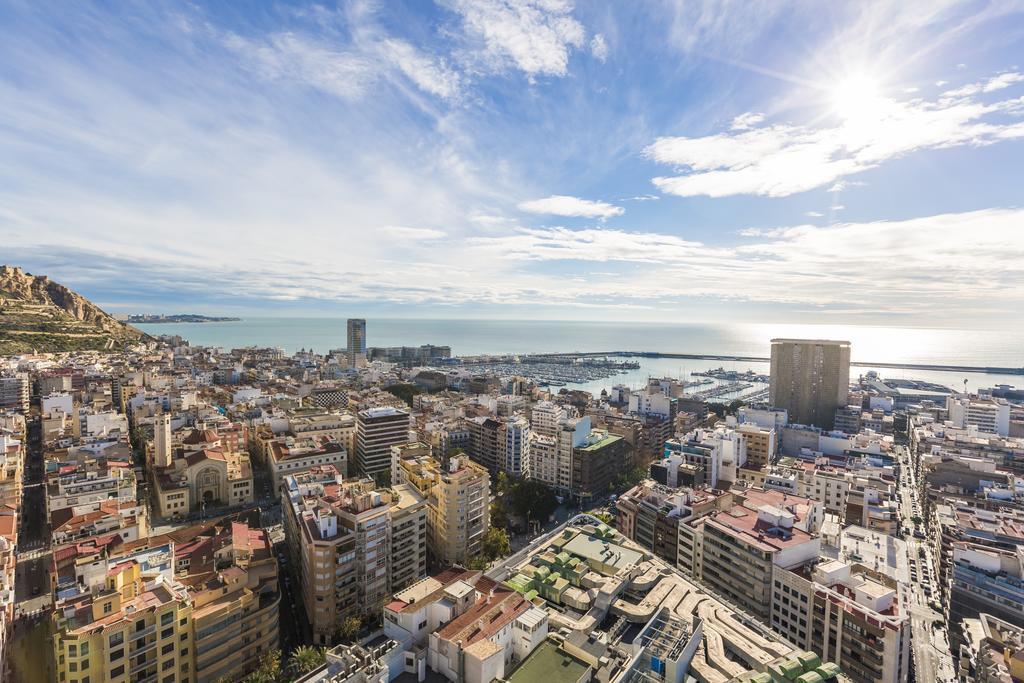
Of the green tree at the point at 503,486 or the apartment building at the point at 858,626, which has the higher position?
the apartment building at the point at 858,626

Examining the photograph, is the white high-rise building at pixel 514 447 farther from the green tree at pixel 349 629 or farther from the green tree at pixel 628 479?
the green tree at pixel 349 629

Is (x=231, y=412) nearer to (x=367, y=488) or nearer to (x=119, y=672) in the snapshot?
(x=367, y=488)

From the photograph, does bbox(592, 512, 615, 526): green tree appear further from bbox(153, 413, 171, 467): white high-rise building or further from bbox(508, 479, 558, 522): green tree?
bbox(153, 413, 171, 467): white high-rise building

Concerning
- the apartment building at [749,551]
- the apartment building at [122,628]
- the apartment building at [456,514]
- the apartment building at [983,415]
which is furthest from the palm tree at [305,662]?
the apartment building at [983,415]

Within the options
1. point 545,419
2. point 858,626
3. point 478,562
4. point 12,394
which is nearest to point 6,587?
point 478,562

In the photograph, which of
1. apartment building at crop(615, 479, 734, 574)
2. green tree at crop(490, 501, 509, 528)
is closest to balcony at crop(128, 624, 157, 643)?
green tree at crop(490, 501, 509, 528)

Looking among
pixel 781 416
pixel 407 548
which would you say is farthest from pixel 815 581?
pixel 781 416
